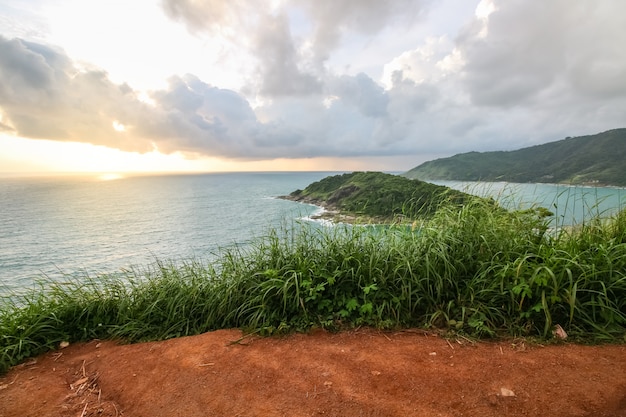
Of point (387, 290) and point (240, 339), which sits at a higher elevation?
point (387, 290)

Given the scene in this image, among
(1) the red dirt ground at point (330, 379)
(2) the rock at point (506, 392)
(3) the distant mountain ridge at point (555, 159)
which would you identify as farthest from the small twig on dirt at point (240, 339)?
(3) the distant mountain ridge at point (555, 159)

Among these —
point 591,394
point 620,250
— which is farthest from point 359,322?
point 620,250

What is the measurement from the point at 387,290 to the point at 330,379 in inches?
54.6

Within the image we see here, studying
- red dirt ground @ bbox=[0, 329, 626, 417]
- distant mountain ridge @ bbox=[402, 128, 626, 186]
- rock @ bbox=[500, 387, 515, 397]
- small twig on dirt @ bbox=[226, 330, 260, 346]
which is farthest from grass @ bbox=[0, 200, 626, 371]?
distant mountain ridge @ bbox=[402, 128, 626, 186]

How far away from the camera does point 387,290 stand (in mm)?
3523

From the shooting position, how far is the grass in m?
2.99

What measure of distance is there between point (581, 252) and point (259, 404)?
3.72m

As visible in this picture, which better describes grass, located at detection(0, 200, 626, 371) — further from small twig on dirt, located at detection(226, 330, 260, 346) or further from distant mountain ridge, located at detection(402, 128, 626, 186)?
distant mountain ridge, located at detection(402, 128, 626, 186)

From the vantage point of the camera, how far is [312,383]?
7.97ft

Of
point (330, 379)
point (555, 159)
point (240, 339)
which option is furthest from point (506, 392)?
point (555, 159)

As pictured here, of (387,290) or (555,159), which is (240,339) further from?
(555,159)

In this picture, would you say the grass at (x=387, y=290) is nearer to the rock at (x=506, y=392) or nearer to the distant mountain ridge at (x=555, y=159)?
the rock at (x=506, y=392)

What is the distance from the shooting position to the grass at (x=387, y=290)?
2.99 metres

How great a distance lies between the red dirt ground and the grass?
0.28 meters
